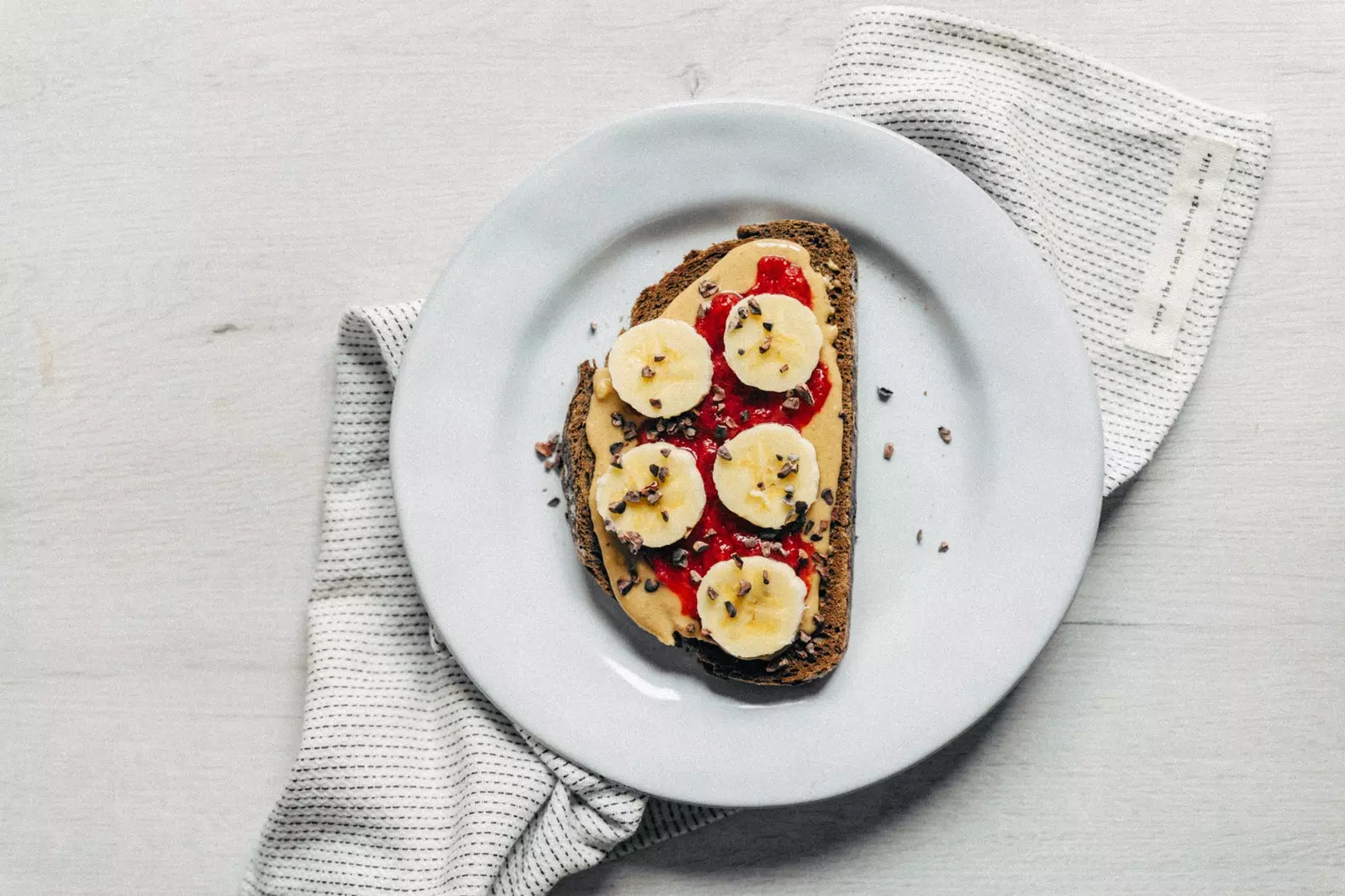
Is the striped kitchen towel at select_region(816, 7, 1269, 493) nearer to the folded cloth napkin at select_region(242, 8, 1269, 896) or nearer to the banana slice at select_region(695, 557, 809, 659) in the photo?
the folded cloth napkin at select_region(242, 8, 1269, 896)

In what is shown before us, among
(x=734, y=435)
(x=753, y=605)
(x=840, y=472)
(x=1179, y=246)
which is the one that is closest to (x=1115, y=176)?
(x=1179, y=246)

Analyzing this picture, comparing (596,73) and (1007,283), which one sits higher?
(596,73)

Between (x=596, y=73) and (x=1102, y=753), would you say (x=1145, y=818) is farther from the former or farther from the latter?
(x=596, y=73)

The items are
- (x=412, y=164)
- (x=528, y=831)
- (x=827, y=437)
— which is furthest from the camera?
(x=412, y=164)

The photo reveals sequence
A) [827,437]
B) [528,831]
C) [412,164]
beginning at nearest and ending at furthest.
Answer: [827,437] → [528,831] → [412,164]

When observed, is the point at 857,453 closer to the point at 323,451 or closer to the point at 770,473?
the point at 770,473

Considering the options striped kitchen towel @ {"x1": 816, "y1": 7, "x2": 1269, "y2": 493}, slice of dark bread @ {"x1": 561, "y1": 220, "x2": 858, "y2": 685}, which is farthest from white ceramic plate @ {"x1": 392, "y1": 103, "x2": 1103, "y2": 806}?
striped kitchen towel @ {"x1": 816, "y1": 7, "x2": 1269, "y2": 493}

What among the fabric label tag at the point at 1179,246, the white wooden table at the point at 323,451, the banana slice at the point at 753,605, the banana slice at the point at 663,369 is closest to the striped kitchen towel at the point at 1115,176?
the fabric label tag at the point at 1179,246

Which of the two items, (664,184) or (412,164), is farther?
(412,164)

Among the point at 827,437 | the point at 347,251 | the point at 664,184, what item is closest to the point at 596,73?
the point at 664,184
